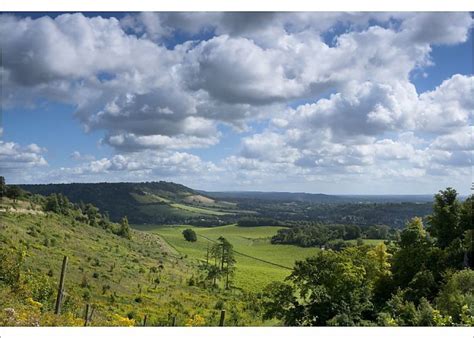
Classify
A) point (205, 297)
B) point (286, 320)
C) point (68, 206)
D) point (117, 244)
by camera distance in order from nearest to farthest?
point (286, 320) < point (205, 297) < point (117, 244) < point (68, 206)

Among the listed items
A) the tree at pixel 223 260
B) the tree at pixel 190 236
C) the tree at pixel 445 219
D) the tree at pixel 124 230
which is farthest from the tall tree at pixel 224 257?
the tree at pixel 445 219

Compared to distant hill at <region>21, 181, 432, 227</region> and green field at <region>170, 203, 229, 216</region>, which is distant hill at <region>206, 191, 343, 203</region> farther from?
green field at <region>170, 203, 229, 216</region>

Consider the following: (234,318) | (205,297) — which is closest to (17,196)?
(205,297)

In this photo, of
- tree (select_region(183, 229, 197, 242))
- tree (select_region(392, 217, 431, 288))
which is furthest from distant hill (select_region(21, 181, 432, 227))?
tree (select_region(392, 217, 431, 288))

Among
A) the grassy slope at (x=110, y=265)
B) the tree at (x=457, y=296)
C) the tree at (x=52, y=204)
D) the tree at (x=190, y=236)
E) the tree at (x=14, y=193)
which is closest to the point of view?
the tree at (x=457, y=296)

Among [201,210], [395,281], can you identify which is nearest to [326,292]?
[395,281]

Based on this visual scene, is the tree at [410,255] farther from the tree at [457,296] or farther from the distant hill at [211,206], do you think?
the distant hill at [211,206]

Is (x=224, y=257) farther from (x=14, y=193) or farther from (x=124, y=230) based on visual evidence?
(x=14, y=193)
